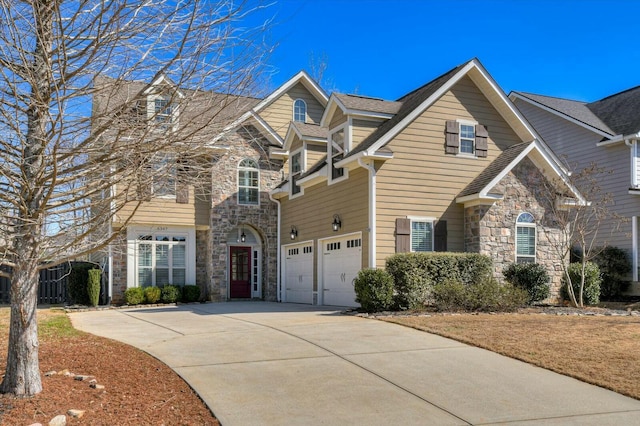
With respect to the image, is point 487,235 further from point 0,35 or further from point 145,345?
point 0,35

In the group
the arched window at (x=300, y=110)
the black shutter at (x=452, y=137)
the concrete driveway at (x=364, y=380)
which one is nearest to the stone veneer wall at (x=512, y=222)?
the black shutter at (x=452, y=137)

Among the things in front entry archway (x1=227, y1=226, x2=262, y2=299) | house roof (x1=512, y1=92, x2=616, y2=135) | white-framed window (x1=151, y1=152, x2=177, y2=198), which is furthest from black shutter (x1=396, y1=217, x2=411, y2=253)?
house roof (x1=512, y1=92, x2=616, y2=135)

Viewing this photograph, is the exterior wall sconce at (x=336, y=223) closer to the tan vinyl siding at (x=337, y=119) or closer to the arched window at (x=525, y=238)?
the tan vinyl siding at (x=337, y=119)

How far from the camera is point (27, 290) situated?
6652mm

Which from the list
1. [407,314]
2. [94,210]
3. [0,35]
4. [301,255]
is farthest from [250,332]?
[301,255]

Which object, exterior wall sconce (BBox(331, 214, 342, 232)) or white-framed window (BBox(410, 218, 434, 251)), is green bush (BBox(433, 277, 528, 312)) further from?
exterior wall sconce (BBox(331, 214, 342, 232))

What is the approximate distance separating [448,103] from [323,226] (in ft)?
17.1

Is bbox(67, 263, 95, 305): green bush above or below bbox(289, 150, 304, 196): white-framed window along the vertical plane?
below

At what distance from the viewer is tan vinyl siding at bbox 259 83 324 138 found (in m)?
24.4

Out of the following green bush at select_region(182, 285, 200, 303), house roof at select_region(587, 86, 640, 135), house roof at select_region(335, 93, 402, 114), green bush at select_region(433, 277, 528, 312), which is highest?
house roof at select_region(587, 86, 640, 135)

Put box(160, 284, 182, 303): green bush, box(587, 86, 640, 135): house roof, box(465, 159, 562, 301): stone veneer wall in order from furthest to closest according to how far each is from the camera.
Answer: box(587, 86, 640, 135): house roof
box(160, 284, 182, 303): green bush
box(465, 159, 562, 301): stone veneer wall

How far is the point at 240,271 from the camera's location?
2308 centimetres

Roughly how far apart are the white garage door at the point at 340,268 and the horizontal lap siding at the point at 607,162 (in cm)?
810

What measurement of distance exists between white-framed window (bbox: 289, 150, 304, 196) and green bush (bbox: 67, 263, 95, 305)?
7.35 meters
